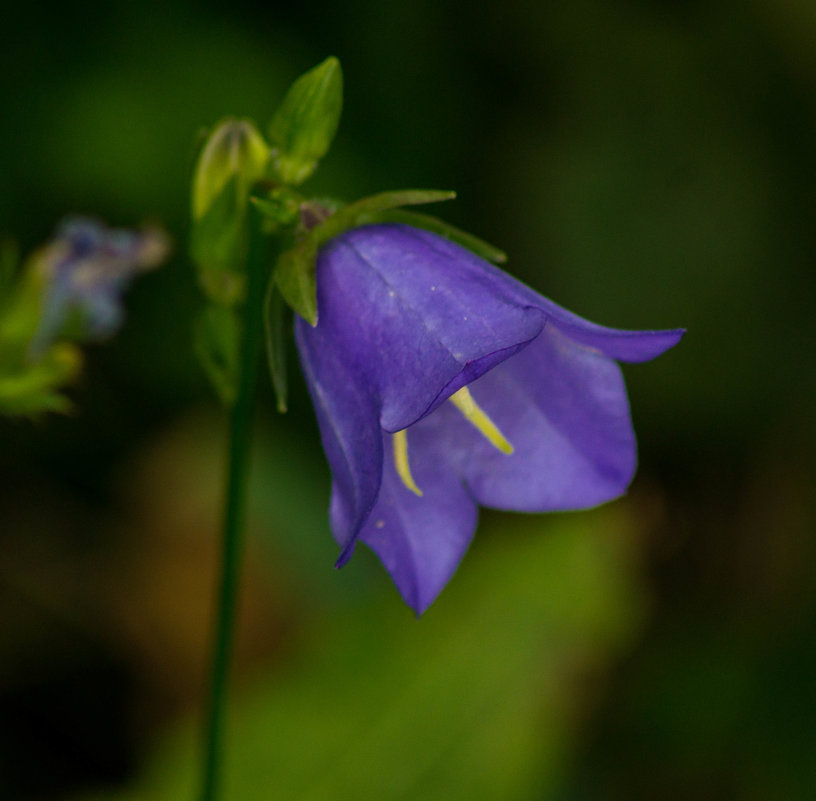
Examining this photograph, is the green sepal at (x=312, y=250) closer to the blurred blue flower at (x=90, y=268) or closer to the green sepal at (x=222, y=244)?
the green sepal at (x=222, y=244)

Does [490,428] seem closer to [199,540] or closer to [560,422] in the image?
[560,422]

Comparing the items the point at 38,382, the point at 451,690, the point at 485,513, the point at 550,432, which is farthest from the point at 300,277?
the point at 485,513

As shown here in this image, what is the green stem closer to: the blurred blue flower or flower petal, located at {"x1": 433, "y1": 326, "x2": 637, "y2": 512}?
flower petal, located at {"x1": 433, "y1": 326, "x2": 637, "y2": 512}

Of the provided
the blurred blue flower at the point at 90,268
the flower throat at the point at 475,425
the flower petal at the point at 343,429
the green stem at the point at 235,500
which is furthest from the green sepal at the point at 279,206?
the blurred blue flower at the point at 90,268

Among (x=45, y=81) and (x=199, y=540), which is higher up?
(x=45, y=81)

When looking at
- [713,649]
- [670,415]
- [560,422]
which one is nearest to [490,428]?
[560,422]

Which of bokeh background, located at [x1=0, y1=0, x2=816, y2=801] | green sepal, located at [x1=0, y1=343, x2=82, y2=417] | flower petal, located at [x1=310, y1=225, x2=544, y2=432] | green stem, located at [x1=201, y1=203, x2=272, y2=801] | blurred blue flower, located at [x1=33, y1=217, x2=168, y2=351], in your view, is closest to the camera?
flower petal, located at [x1=310, y1=225, x2=544, y2=432]

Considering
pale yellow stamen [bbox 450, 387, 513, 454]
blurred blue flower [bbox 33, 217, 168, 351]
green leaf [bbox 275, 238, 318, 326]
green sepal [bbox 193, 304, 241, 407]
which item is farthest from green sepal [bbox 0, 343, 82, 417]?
pale yellow stamen [bbox 450, 387, 513, 454]
